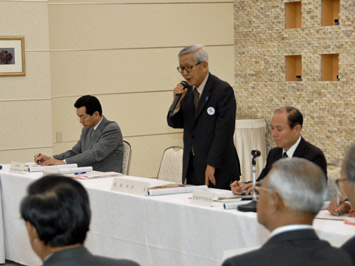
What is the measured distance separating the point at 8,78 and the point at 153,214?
343cm

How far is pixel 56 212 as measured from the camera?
1606 millimetres

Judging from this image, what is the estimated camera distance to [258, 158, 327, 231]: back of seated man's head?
178 cm

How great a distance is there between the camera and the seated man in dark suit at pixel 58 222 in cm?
161

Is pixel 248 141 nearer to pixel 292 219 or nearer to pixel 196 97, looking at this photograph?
pixel 196 97

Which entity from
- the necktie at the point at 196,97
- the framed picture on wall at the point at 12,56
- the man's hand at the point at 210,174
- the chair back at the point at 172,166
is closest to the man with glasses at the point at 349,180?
the man's hand at the point at 210,174

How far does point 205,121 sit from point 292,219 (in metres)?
2.55

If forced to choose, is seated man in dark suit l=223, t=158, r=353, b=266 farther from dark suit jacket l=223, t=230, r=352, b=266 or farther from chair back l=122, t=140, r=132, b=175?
chair back l=122, t=140, r=132, b=175

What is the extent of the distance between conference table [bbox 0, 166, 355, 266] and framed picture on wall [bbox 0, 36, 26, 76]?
2.48 m

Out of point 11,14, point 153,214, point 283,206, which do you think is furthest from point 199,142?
point 11,14

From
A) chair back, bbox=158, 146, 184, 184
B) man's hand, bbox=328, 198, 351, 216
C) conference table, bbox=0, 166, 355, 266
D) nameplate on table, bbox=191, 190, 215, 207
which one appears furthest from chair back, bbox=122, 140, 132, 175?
man's hand, bbox=328, 198, 351, 216

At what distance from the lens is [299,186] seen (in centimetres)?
178

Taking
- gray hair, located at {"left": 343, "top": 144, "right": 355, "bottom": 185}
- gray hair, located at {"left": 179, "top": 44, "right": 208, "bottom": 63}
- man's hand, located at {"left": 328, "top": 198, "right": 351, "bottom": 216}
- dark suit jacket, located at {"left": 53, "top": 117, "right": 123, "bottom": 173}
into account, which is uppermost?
gray hair, located at {"left": 179, "top": 44, "right": 208, "bottom": 63}

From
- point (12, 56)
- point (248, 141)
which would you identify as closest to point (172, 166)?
point (12, 56)

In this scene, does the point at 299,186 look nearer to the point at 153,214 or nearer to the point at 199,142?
the point at 153,214
